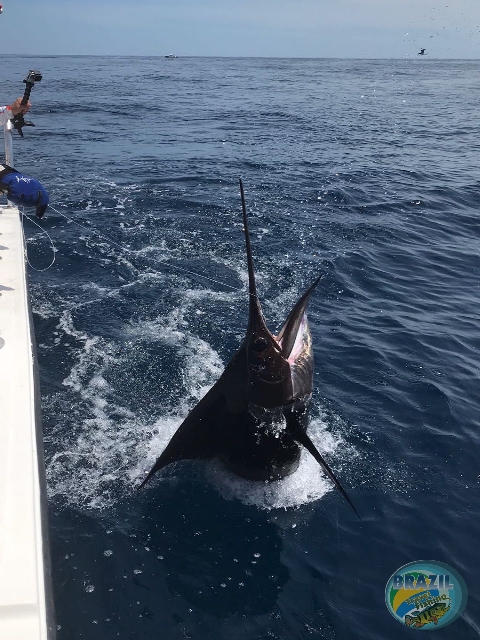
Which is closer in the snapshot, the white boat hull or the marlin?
the white boat hull

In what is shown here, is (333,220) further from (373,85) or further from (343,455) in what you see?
(373,85)

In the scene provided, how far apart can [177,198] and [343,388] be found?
848cm

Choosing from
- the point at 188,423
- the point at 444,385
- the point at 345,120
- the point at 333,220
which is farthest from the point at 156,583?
the point at 345,120

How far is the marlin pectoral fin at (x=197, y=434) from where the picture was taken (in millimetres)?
5160

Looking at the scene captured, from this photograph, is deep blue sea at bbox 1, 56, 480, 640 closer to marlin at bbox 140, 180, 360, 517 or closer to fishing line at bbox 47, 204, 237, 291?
fishing line at bbox 47, 204, 237, 291

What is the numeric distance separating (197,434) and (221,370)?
2.25 meters

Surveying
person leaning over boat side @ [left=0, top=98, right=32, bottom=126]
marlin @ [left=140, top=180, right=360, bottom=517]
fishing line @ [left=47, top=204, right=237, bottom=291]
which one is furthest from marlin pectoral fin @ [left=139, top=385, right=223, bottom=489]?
person leaning over boat side @ [left=0, top=98, right=32, bottom=126]

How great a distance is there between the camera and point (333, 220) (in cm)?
1363

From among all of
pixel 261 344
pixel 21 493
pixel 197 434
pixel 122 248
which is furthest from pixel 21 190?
pixel 122 248

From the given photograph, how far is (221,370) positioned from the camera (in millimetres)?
7516

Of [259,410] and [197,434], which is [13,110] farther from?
[259,410]

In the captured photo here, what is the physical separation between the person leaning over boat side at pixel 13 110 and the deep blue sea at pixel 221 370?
8.39ft

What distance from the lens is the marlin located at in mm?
4688

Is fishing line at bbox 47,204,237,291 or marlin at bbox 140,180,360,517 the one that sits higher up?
marlin at bbox 140,180,360,517
